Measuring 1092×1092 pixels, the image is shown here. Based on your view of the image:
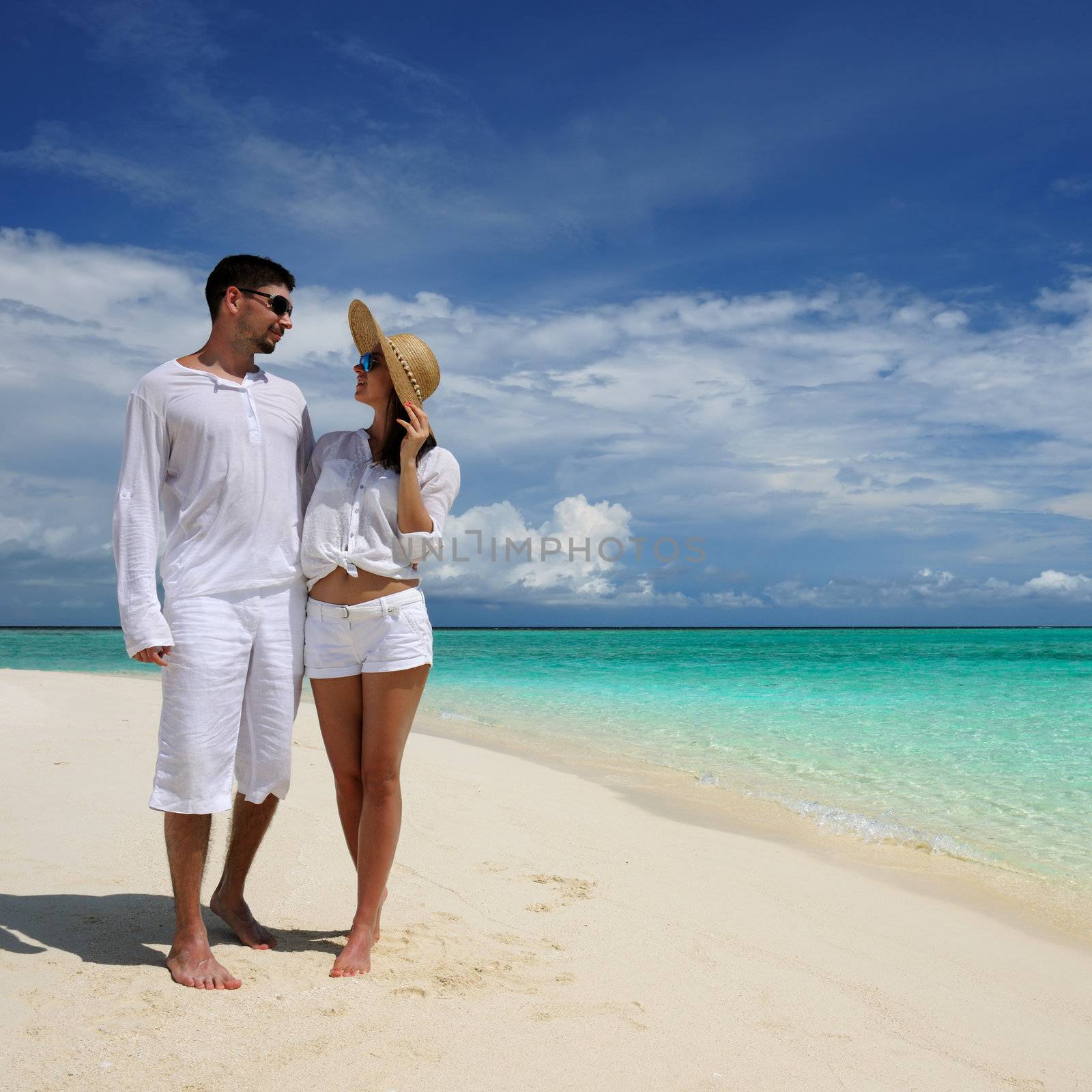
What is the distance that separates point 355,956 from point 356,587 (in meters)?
1.19

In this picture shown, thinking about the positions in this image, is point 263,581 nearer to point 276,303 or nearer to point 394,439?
point 394,439

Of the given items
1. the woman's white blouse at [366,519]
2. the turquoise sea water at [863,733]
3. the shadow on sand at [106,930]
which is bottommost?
the turquoise sea water at [863,733]

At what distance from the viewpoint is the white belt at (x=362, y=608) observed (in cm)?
287

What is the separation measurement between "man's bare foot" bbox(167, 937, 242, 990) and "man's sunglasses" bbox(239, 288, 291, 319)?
208 centimetres

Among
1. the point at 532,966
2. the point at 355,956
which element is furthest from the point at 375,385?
the point at 532,966

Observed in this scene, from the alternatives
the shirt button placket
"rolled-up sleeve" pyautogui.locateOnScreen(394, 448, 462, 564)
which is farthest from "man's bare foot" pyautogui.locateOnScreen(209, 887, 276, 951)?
the shirt button placket

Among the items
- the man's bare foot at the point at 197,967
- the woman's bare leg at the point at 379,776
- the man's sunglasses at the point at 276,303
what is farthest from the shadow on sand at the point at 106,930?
the man's sunglasses at the point at 276,303

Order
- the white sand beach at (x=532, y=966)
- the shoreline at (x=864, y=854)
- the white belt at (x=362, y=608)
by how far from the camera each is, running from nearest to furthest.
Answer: the white sand beach at (x=532, y=966) < the white belt at (x=362, y=608) < the shoreline at (x=864, y=854)

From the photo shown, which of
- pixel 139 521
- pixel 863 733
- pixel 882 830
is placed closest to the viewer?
pixel 139 521

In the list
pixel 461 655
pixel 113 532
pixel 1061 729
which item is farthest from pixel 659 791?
pixel 461 655

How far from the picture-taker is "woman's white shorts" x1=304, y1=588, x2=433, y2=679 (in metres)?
2.88

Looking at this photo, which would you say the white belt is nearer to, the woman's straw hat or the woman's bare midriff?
the woman's bare midriff

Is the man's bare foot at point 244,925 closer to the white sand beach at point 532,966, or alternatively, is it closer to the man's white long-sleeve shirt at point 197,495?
the white sand beach at point 532,966

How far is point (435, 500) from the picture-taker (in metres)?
3.02
